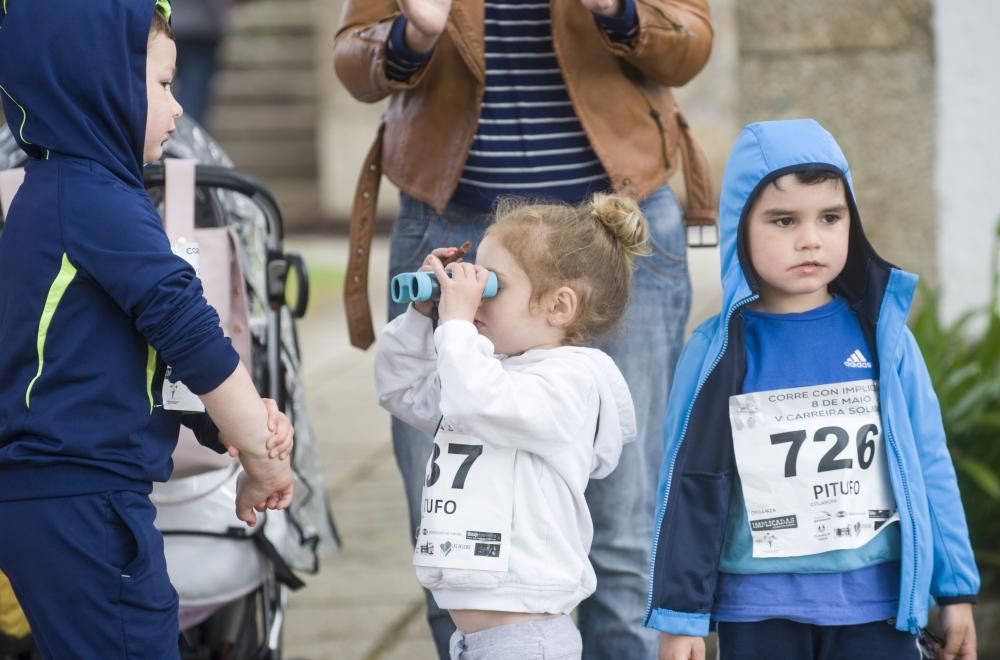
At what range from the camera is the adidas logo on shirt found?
8.99 ft

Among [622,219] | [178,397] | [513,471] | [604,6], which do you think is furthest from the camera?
[604,6]

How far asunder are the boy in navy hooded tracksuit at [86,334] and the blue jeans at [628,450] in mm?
810

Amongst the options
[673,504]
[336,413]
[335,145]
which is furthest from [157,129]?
[335,145]

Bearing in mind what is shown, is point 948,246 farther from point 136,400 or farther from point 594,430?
point 136,400

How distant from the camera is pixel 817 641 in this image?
9.05 feet

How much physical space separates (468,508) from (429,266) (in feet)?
1.45

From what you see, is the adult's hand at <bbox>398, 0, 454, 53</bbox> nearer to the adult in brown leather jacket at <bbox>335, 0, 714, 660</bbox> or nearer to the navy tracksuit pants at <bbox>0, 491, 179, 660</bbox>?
the adult in brown leather jacket at <bbox>335, 0, 714, 660</bbox>

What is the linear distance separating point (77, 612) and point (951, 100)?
3391mm

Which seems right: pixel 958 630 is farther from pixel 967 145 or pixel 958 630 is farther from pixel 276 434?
pixel 967 145

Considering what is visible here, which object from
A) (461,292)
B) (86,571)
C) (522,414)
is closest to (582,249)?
(461,292)

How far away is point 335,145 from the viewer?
11.9 m

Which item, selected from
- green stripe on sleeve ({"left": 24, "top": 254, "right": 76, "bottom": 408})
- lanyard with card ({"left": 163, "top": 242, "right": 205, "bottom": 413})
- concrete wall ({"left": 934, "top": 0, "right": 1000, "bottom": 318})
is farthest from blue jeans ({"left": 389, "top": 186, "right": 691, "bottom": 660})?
concrete wall ({"left": 934, "top": 0, "right": 1000, "bottom": 318})

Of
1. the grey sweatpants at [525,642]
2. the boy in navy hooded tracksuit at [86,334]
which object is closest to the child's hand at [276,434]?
the boy in navy hooded tracksuit at [86,334]

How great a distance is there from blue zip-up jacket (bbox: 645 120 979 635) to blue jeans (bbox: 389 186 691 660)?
33cm
